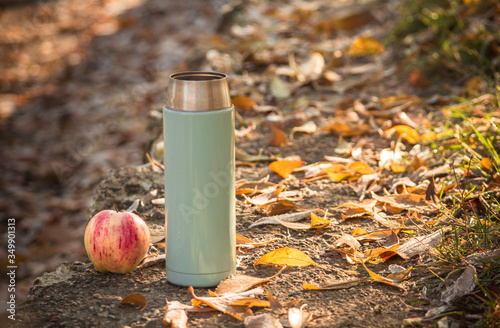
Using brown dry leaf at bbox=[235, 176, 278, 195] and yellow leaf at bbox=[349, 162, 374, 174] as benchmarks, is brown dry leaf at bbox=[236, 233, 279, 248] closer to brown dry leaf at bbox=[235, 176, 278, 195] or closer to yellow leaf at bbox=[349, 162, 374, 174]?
brown dry leaf at bbox=[235, 176, 278, 195]

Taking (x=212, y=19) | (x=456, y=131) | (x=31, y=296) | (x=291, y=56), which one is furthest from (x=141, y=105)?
(x=31, y=296)

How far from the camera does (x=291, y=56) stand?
3775mm

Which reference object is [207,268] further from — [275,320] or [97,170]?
[97,170]

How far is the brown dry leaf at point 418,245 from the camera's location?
1.64 meters

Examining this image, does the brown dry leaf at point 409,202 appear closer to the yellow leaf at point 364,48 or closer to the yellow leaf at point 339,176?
the yellow leaf at point 339,176

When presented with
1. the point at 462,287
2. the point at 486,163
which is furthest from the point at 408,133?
the point at 462,287

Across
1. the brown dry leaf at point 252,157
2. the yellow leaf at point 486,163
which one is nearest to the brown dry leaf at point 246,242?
the brown dry leaf at point 252,157

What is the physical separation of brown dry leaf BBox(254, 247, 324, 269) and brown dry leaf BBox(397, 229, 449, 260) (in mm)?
256

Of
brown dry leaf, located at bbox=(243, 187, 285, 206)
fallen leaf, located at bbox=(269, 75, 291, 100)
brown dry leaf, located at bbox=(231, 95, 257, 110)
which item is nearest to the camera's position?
brown dry leaf, located at bbox=(243, 187, 285, 206)

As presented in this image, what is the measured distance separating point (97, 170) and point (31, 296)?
280 cm

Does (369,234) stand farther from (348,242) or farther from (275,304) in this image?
(275,304)

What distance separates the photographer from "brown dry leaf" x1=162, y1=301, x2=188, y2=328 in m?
1.33

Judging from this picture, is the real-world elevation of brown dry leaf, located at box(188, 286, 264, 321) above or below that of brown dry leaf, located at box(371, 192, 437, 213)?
below

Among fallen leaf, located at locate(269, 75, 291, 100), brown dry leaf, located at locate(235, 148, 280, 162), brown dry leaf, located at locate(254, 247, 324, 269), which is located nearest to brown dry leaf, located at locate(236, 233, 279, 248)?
brown dry leaf, located at locate(254, 247, 324, 269)
